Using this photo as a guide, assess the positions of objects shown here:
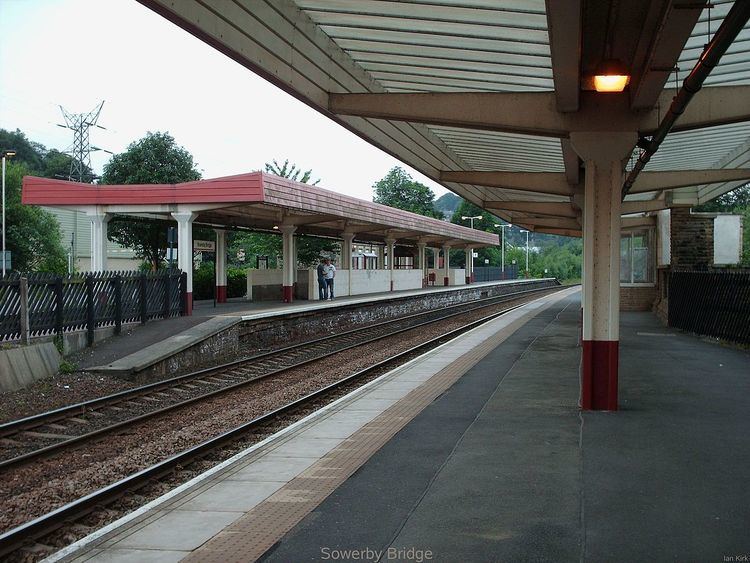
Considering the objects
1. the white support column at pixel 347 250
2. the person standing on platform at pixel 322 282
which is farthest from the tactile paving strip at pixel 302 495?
the white support column at pixel 347 250

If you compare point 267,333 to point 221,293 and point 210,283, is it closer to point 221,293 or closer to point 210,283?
point 221,293

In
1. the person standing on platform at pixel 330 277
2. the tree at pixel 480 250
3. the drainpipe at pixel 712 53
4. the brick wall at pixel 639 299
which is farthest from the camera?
the tree at pixel 480 250

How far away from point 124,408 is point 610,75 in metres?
7.99

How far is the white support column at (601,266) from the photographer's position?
27.5 ft

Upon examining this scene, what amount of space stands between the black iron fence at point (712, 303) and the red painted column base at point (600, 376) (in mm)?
7885

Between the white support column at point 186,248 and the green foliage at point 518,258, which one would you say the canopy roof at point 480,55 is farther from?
the green foliage at point 518,258

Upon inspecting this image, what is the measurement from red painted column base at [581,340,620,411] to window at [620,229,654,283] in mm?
21142

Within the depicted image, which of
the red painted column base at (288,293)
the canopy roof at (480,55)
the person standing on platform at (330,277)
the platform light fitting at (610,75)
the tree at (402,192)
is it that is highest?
the tree at (402,192)

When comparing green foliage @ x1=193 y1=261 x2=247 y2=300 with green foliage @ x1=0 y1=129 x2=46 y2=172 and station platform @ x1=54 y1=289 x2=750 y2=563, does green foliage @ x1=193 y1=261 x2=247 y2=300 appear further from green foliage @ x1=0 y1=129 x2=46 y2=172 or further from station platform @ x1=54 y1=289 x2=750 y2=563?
green foliage @ x1=0 y1=129 x2=46 y2=172

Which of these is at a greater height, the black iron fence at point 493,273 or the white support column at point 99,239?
the white support column at point 99,239

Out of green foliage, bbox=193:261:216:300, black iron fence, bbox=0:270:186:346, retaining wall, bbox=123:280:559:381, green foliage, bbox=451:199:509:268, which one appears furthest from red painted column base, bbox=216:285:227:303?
green foliage, bbox=451:199:509:268

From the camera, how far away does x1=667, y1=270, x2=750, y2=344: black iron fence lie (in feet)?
50.1

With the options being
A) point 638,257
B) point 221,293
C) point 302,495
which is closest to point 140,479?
point 302,495

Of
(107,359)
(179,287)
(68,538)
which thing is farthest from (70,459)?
(179,287)
